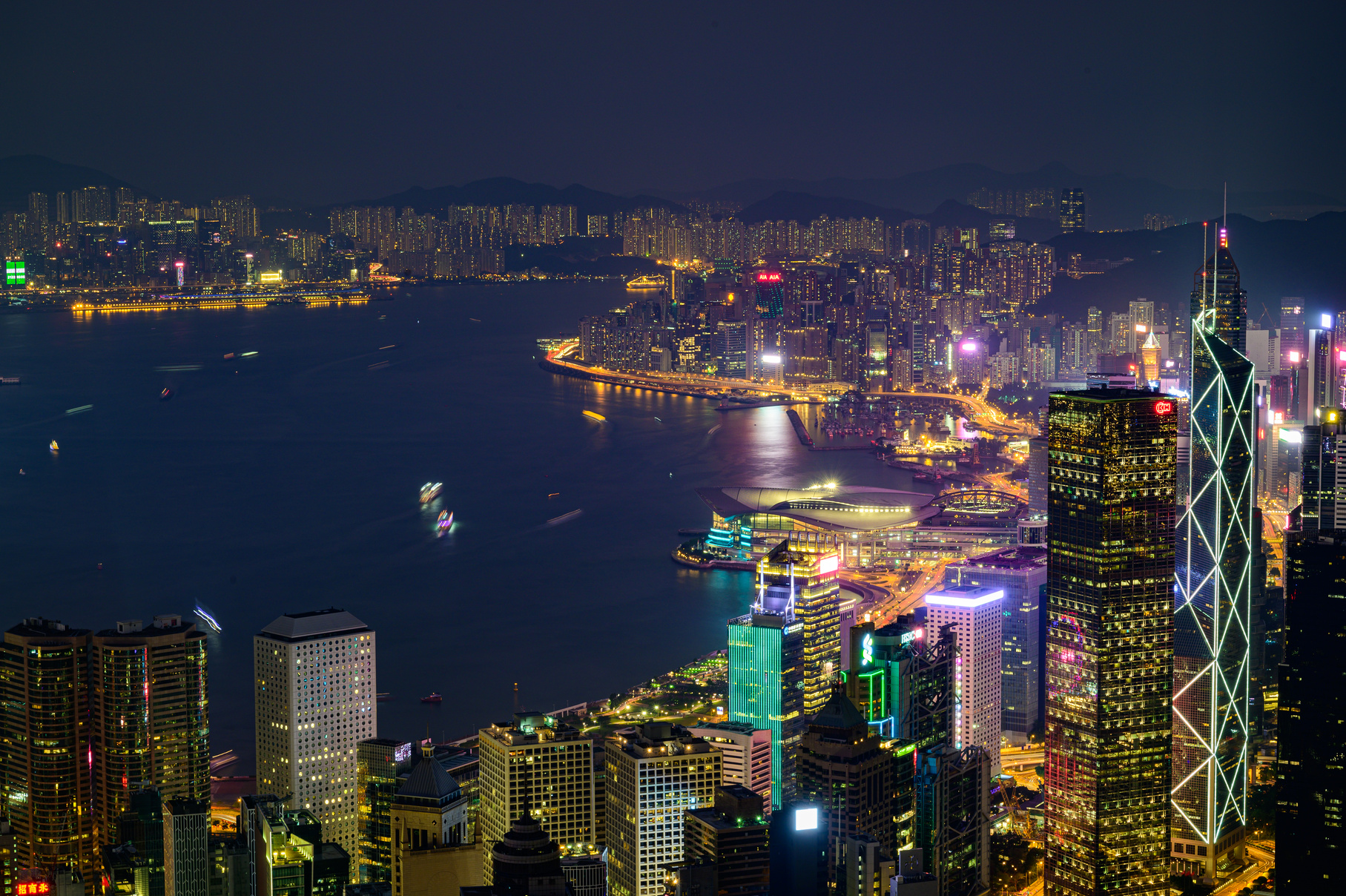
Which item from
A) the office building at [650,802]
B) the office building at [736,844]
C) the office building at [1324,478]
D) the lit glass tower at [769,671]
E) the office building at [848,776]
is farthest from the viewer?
the office building at [1324,478]

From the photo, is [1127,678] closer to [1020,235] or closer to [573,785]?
[573,785]

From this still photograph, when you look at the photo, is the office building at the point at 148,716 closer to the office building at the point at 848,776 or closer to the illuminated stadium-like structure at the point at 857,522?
the office building at the point at 848,776

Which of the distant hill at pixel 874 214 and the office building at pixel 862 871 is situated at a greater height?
the distant hill at pixel 874 214

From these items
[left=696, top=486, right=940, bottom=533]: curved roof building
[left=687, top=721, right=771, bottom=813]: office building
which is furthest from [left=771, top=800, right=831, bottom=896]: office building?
[left=696, top=486, right=940, bottom=533]: curved roof building

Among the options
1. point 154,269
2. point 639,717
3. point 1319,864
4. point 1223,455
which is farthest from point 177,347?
point 1319,864

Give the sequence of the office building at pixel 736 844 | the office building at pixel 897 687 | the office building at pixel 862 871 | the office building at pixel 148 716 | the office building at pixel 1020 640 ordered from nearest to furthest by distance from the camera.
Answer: the office building at pixel 736 844
the office building at pixel 862 871
the office building at pixel 148 716
the office building at pixel 897 687
the office building at pixel 1020 640

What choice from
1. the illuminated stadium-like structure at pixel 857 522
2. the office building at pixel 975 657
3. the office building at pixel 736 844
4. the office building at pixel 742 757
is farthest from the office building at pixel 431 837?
the illuminated stadium-like structure at pixel 857 522

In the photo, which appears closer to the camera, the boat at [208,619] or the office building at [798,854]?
the office building at [798,854]
